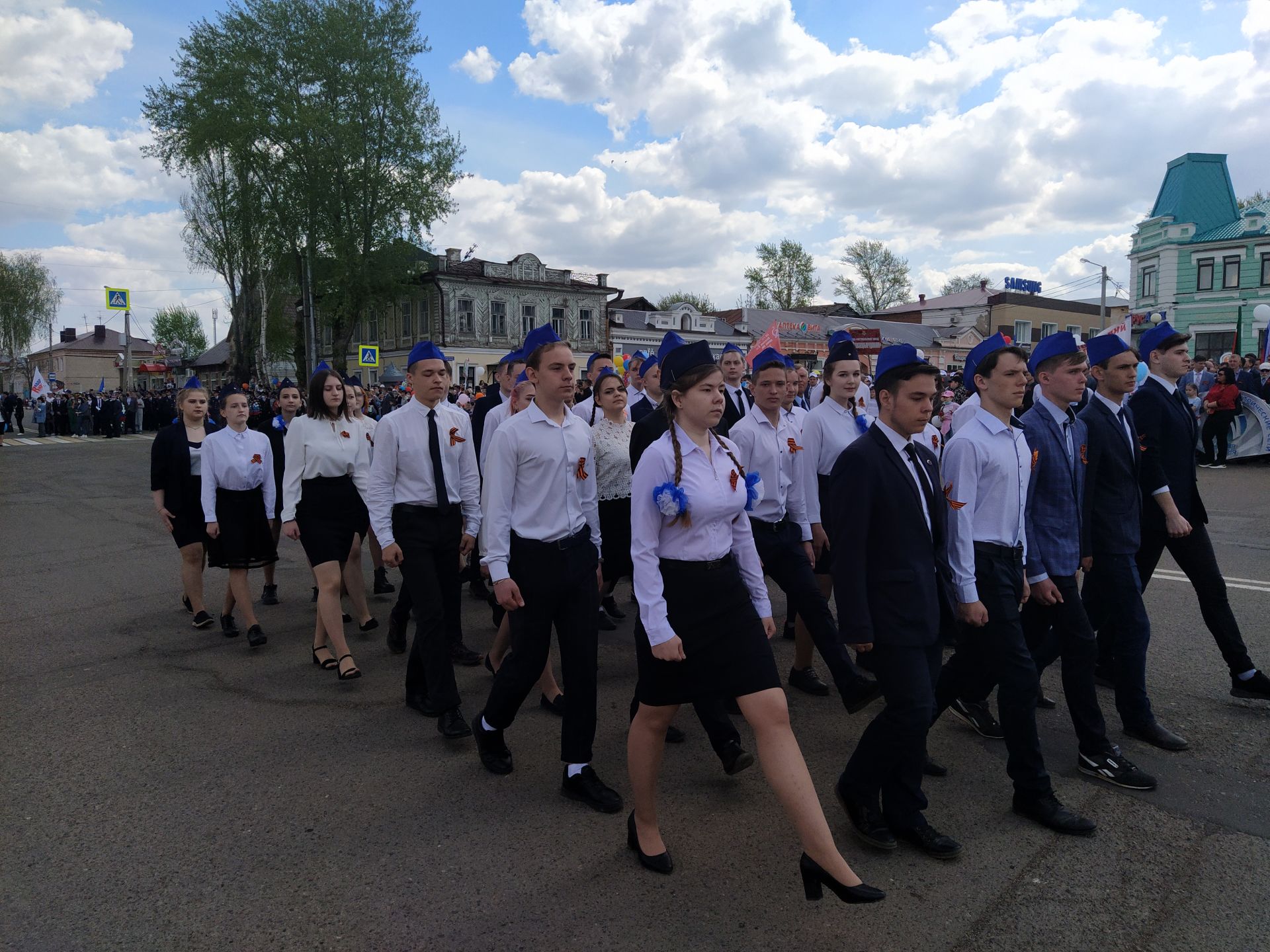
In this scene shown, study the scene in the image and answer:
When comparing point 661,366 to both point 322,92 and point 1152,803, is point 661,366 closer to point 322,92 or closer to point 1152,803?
point 1152,803

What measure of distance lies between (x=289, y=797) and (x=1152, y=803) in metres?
3.95

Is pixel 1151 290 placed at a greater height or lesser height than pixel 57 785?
greater

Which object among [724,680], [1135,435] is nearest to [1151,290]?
[1135,435]

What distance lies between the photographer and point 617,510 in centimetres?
584

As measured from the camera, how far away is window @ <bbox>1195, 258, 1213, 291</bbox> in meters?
41.8

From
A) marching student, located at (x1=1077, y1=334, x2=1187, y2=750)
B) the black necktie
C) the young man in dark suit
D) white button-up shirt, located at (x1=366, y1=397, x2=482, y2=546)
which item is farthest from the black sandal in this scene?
the young man in dark suit

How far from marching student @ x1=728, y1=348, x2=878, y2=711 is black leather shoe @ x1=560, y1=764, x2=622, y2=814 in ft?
4.56

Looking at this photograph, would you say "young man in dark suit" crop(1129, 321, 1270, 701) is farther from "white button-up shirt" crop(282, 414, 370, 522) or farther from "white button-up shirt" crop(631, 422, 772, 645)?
"white button-up shirt" crop(282, 414, 370, 522)

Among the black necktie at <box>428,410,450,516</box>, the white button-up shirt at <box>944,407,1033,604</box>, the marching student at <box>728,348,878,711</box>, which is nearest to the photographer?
the white button-up shirt at <box>944,407,1033,604</box>

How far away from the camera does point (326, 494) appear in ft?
18.5

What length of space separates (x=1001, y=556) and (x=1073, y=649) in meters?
0.67

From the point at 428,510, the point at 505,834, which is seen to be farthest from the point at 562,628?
the point at 428,510

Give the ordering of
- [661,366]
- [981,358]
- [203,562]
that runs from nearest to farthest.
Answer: [661,366]
[981,358]
[203,562]

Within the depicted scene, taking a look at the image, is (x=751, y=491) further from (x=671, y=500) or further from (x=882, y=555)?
(x=882, y=555)
